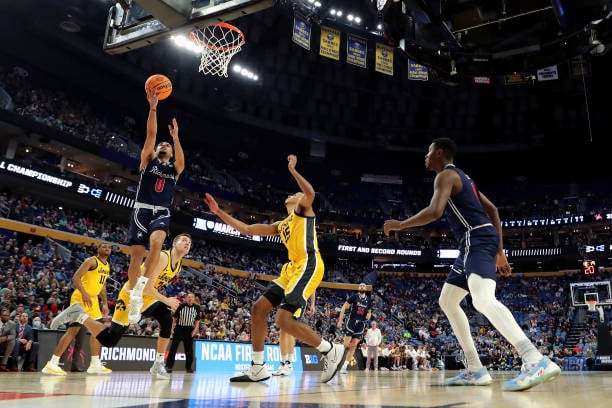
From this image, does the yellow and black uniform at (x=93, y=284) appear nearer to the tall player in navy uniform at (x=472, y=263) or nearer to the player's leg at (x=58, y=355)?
the player's leg at (x=58, y=355)

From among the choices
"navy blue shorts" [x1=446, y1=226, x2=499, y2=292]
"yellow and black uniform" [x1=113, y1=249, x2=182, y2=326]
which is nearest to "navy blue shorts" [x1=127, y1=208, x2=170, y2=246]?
"yellow and black uniform" [x1=113, y1=249, x2=182, y2=326]

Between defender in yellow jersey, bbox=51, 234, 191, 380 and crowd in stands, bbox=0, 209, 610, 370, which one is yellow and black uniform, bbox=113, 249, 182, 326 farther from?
crowd in stands, bbox=0, 209, 610, 370

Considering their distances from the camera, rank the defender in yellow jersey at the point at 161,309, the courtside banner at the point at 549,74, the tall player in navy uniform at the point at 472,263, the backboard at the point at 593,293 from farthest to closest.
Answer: the courtside banner at the point at 549,74 < the backboard at the point at 593,293 < the defender in yellow jersey at the point at 161,309 < the tall player in navy uniform at the point at 472,263

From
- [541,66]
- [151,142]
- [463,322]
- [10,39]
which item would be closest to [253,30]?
[10,39]

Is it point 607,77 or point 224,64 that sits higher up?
point 607,77

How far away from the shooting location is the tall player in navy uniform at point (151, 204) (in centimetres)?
586

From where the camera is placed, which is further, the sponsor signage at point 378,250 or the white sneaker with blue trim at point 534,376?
the sponsor signage at point 378,250

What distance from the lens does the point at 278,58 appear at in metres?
34.1

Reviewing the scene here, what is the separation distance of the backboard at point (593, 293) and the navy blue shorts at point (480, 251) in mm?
21774

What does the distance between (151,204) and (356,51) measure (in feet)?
79.3

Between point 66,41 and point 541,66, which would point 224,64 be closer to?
point 541,66

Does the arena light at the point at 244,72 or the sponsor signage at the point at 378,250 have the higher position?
the arena light at the point at 244,72

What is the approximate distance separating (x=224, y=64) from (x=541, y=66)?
9366 millimetres

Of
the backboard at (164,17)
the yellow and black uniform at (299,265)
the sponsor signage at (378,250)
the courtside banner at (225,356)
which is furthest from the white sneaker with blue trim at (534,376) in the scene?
the sponsor signage at (378,250)
